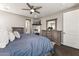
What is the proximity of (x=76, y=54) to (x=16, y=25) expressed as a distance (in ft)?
3.60

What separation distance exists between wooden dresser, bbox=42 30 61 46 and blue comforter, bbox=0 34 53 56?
79 mm

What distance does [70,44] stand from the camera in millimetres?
1719

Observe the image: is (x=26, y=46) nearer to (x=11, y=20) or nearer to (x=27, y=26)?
(x=27, y=26)

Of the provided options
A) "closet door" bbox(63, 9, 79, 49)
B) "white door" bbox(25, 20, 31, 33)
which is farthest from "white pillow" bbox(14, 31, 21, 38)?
"closet door" bbox(63, 9, 79, 49)

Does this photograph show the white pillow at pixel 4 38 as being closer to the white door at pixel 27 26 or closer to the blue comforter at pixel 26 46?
the blue comforter at pixel 26 46

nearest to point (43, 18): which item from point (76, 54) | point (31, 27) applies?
point (31, 27)

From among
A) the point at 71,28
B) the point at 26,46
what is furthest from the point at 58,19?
the point at 26,46

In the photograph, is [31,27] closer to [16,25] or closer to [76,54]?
[16,25]

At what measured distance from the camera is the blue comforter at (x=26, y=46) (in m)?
1.43

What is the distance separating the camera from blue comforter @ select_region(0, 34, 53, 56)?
56.3 inches

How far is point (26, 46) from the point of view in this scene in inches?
61.1

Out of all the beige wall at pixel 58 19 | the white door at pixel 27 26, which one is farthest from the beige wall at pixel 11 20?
the beige wall at pixel 58 19

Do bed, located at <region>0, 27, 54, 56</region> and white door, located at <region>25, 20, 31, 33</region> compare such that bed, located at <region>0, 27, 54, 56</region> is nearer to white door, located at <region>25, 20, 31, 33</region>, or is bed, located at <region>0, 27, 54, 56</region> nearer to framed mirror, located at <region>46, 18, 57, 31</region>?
white door, located at <region>25, 20, 31, 33</region>

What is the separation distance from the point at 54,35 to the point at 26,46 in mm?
575
